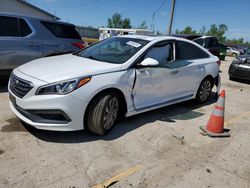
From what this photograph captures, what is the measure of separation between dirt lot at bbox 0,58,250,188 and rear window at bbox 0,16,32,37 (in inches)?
83.9

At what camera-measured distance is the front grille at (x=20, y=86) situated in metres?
3.25

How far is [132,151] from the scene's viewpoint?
339 centimetres

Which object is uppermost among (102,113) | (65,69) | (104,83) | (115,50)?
(115,50)

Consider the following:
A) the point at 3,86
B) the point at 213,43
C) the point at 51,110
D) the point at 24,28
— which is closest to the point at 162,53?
the point at 51,110

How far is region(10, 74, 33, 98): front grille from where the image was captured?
325 cm

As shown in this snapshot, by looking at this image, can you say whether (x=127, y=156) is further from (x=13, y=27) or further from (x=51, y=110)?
(x=13, y=27)

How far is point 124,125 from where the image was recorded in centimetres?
424

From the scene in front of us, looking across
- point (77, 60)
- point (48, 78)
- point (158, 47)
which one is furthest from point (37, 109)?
point (158, 47)

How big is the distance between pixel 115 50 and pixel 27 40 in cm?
270

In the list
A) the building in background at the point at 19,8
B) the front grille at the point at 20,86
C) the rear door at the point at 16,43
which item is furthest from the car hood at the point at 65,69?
the building in background at the point at 19,8

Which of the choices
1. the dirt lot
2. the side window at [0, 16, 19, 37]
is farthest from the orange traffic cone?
the side window at [0, 16, 19, 37]

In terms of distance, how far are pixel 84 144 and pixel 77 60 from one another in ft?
4.71

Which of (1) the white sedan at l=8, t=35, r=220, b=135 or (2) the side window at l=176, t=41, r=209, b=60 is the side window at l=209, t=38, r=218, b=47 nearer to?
(2) the side window at l=176, t=41, r=209, b=60

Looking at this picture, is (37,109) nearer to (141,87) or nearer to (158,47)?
(141,87)
